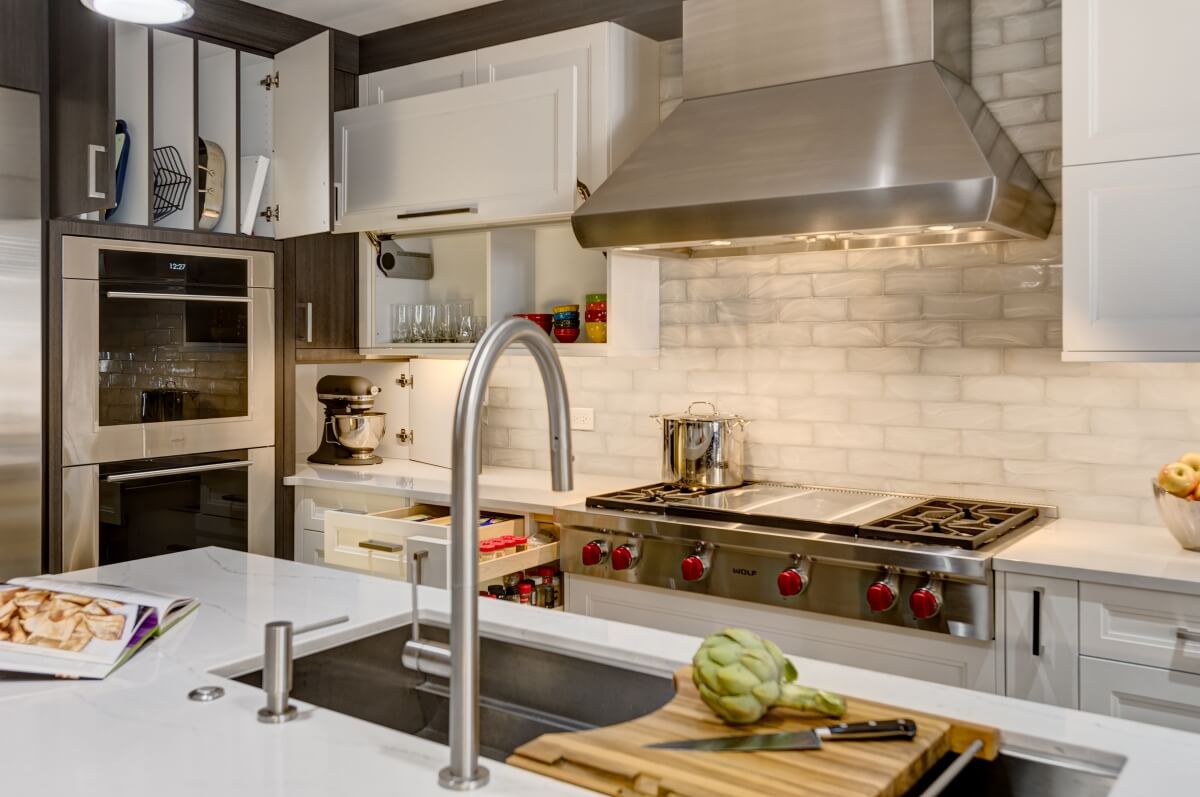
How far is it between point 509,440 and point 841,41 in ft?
6.56

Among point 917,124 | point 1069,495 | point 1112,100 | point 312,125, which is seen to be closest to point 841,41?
point 917,124

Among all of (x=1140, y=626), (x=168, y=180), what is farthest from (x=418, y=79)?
(x=1140, y=626)

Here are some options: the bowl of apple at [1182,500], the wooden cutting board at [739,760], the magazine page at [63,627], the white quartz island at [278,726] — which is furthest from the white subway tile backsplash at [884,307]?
the magazine page at [63,627]

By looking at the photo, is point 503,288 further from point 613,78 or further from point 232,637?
point 232,637

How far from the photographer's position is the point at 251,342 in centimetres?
389

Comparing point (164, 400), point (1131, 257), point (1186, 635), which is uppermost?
point (1131, 257)

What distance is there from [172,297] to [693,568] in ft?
6.97

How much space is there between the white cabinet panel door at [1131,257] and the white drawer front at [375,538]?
1800 millimetres

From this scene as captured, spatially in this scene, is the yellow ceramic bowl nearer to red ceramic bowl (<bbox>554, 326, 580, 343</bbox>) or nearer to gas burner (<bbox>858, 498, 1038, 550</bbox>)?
red ceramic bowl (<bbox>554, 326, 580, 343</bbox>)

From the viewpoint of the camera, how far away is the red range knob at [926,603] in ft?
7.84

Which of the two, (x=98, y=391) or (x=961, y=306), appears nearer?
(x=961, y=306)

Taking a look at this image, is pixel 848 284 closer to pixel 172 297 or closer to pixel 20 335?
pixel 172 297

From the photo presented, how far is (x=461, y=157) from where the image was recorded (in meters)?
3.60

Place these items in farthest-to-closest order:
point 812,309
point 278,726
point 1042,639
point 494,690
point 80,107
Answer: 1. point 812,309
2. point 80,107
3. point 1042,639
4. point 494,690
5. point 278,726
